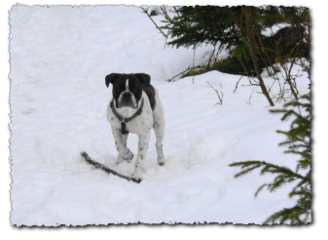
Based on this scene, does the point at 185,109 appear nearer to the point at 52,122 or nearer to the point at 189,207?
the point at 52,122

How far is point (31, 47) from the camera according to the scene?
13.1 meters

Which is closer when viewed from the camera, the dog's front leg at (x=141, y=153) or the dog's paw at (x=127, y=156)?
the dog's front leg at (x=141, y=153)

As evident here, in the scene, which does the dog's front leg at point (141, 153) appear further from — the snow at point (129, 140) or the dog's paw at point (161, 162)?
the dog's paw at point (161, 162)

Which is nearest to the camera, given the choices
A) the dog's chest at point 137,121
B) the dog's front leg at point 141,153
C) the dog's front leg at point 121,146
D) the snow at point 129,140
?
the snow at point 129,140

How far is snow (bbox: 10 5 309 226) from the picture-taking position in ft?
13.6

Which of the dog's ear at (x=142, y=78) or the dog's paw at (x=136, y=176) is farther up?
the dog's ear at (x=142, y=78)

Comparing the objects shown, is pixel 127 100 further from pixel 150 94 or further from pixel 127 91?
pixel 150 94

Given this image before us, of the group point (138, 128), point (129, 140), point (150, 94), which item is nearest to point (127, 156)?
point (138, 128)

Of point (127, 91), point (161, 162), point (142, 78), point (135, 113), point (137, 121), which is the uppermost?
point (142, 78)

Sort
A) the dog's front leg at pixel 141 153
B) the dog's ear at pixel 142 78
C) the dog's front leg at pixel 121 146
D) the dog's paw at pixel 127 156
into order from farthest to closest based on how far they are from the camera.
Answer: the dog's paw at pixel 127 156, the dog's front leg at pixel 121 146, the dog's front leg at pixel 141 153, the dog's ear at pixel 142 78

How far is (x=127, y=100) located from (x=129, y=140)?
2489 millimetres

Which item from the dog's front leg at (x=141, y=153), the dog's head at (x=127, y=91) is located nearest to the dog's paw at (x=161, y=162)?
the dog's front leg at (x=141, y=153)

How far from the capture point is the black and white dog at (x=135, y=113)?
197 inches

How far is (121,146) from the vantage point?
578 centimetres
